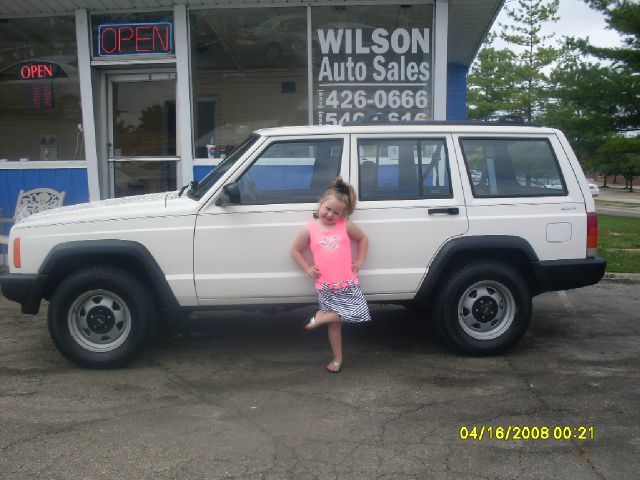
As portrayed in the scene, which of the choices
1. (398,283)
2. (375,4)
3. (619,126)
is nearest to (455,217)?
(398,283)

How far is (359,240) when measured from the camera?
16.0 feet

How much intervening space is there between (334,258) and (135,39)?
5821mm

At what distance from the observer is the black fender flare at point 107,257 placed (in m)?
4.81

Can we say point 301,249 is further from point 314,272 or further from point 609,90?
point 609,90

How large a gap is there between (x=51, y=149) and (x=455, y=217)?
274 inches

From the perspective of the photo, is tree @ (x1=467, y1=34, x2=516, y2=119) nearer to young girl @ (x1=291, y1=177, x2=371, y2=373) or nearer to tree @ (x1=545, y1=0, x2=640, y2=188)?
tree @ (x1=545, y1=0, x2=640, y2=188)

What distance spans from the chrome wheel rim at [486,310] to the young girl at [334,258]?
0.93m

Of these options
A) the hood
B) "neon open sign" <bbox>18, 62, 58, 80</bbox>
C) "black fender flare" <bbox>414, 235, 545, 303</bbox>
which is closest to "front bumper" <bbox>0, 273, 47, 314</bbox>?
the hood

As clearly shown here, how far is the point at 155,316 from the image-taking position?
4977 millimetres

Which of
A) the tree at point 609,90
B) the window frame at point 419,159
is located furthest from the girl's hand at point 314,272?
the tree at point 609,90

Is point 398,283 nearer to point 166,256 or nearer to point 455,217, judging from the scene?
point 455,217

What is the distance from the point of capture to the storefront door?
9367mm

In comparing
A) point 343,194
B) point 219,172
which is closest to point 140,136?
point 219,172
